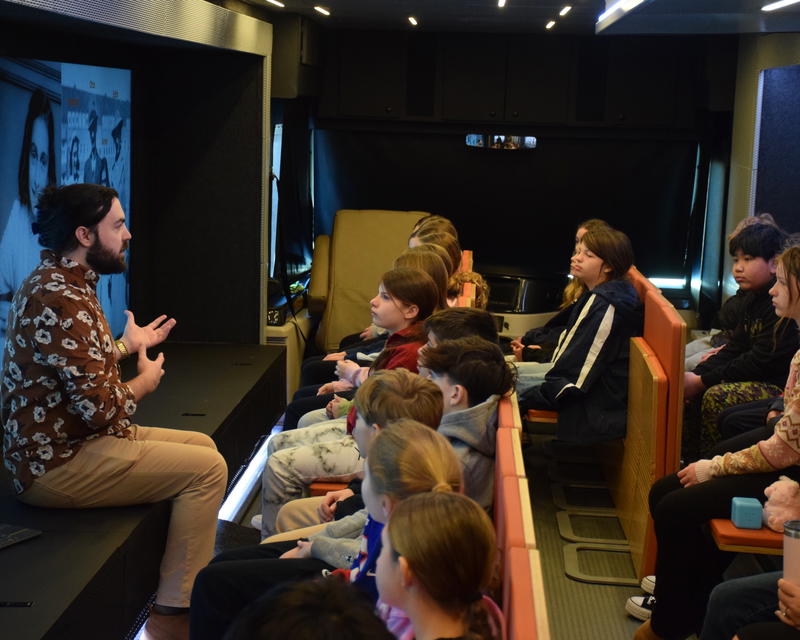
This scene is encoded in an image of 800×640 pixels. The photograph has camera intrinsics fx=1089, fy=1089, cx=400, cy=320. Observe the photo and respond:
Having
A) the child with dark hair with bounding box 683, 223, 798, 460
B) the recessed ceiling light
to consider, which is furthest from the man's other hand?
the recessed ceiling light

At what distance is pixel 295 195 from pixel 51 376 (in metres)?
4.42

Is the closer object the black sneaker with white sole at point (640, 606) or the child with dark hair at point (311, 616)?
the child with dark hair at point (311, 616)

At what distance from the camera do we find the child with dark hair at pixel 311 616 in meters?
Answer: 1.24

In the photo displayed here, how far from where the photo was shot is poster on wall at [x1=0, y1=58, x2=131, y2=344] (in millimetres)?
3969

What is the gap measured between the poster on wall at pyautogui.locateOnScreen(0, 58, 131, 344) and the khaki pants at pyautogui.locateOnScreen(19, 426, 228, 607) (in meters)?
1.00

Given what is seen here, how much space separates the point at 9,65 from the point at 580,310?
2463 mm

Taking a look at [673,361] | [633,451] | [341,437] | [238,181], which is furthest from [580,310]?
[238,181]

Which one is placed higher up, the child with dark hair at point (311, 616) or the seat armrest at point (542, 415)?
the child with dark hair at point (311, 616)

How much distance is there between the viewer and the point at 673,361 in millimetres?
3562

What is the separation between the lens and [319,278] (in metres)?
6.76

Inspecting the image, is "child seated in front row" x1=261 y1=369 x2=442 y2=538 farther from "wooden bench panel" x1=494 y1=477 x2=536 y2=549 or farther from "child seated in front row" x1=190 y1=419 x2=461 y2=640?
"wooden bench panel" x1=494 y1=477 x2=536 y2=549

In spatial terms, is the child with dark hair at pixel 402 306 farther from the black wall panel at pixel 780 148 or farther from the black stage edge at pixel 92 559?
the black wall panel at pixel 780 148

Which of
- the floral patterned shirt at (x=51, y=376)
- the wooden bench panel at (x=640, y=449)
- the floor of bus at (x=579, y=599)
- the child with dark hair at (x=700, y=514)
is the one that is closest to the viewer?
the floral patterned shirt at (x=51, y=376)

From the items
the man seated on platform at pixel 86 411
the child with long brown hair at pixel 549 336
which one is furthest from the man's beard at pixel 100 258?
the child with long brown hair at pixel 549 336
